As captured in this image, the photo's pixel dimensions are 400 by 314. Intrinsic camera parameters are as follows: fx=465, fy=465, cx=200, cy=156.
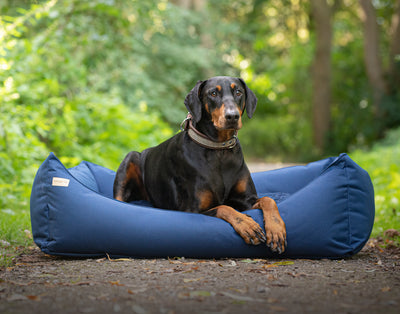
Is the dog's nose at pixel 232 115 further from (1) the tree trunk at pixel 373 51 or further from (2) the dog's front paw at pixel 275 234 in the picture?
(1) the tree trunk at pixel 373 51

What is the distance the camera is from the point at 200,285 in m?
2.67

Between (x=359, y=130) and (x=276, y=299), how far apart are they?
1420 cm

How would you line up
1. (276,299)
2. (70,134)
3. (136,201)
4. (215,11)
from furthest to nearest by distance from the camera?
(215,11), (70,134), (136,201), (276,299)

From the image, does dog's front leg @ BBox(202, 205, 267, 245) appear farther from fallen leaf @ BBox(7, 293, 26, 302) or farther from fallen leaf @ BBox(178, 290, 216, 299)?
fallen leaf @ BBox(7, 293, 26, 302)

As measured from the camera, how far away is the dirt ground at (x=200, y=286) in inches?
89.1

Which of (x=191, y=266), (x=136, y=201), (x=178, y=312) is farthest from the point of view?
(x=136, y=201)

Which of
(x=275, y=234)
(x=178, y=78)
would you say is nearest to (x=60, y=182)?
(x=275, y=234)

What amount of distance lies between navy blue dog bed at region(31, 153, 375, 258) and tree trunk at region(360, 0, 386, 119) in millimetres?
11432

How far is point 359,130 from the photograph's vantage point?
1559 cm

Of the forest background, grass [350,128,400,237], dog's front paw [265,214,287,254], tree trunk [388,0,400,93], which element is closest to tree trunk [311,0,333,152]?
the forest background

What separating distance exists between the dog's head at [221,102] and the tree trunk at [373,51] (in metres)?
11.5

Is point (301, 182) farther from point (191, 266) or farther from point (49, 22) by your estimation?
point (49, 22)

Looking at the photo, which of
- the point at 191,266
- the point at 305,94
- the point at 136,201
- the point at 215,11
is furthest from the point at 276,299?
the point at 305,94

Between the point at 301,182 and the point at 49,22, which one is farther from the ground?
the point at 49,22
